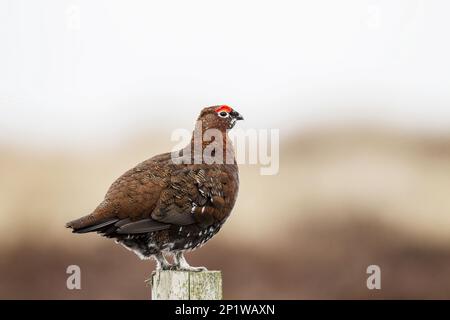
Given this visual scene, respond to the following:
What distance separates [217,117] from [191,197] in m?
1.20

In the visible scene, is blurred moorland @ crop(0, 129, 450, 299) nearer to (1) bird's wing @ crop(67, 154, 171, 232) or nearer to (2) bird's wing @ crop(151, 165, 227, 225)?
(2) bird's wing @ crop(151, 165, 227, 225)

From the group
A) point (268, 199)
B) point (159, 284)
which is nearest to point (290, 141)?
point (268, 199)

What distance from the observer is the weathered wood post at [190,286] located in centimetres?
736

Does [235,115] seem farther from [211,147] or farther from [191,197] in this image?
[191,197]

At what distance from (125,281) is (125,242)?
5169mm

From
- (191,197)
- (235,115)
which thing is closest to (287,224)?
(235,115)

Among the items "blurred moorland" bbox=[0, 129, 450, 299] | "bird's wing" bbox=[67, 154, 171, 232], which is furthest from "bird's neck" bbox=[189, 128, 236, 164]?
"blurred moorland" bbox=[0, 129, 450, 299]

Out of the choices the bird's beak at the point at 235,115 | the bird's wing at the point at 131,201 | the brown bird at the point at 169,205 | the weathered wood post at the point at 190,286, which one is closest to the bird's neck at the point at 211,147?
the brown bird at the point at 169,205

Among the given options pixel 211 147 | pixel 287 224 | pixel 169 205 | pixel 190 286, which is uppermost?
pixel 287 224

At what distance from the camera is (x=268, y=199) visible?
49.6ft

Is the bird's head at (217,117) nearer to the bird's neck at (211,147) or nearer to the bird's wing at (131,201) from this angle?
the bird's neck at (211,147)

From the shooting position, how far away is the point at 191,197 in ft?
27.3

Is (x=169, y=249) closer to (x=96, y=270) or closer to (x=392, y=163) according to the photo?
(x=96, y=270)

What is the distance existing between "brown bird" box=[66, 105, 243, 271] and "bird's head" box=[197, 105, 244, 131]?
34 cm
